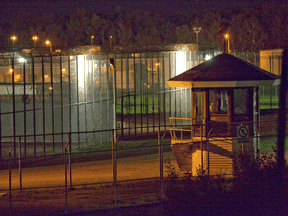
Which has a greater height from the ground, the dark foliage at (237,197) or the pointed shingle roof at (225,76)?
the pointed shingle roof at (225,76)

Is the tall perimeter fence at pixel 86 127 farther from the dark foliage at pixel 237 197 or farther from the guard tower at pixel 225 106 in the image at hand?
the dark foliage at pixel 237 197

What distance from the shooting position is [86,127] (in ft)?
82.6

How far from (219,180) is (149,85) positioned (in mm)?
19280

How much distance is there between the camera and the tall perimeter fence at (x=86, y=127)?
13734 mm

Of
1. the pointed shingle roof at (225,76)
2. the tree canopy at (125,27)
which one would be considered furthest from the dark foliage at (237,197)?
the tree canopy at (125,27)

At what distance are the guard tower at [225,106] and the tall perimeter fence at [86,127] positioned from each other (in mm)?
1048

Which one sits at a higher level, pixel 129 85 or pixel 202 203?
pixel 129 85

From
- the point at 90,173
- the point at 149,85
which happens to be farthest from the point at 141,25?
the point at 90,173

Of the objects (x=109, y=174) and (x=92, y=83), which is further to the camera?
(x=92, y=83)

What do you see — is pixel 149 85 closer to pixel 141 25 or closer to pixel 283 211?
pixel 283 211

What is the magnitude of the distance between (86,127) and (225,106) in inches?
435

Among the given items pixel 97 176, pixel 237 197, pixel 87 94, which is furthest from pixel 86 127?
pixel 237 197

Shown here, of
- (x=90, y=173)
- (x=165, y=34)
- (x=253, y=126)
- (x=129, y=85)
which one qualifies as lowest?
(x=90, y=173)

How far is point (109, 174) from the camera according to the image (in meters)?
17.2
